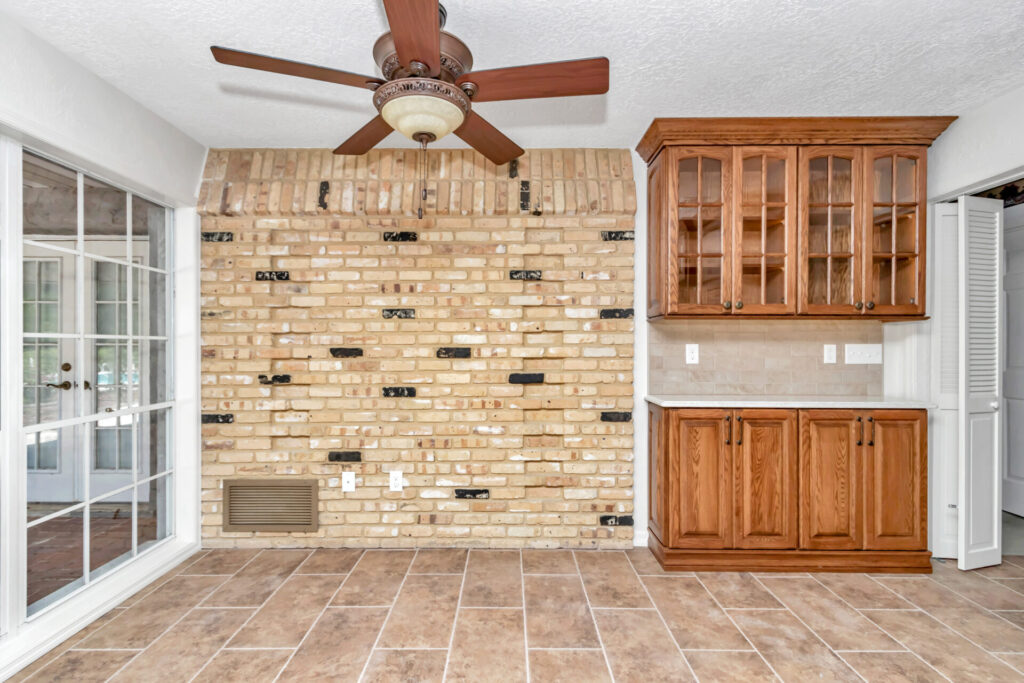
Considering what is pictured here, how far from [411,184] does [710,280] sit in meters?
1.88

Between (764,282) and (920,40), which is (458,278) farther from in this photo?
(920,40)

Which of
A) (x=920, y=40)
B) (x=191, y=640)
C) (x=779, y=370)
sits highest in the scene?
(x=920, y=40)

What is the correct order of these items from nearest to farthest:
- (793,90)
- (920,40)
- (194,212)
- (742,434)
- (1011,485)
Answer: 1. (920,40)
2. (793,90)
3. (742,434)
4. (194,212)
5. (1011,485)

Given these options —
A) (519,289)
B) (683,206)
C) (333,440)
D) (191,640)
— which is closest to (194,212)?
(333,440)

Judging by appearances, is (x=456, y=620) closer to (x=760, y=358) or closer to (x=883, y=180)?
(x=760, y=358)

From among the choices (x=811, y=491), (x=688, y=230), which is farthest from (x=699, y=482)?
(x=688, y=230)

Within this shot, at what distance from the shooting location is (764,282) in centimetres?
289

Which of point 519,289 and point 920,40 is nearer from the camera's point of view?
point 920,40

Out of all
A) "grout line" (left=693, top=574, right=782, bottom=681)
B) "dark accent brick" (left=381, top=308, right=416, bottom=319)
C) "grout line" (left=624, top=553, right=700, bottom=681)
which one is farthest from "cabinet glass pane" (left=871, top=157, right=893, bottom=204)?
"dark accent brick" (left=381, top=308, right=416, bottom=319)

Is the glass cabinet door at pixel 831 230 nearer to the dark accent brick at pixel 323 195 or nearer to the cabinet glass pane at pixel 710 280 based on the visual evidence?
the cabinet glass pane at pixel 710 280

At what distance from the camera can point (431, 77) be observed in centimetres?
157

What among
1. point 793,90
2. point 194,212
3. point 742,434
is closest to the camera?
point 793,90

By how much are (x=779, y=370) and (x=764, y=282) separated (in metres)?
0.69

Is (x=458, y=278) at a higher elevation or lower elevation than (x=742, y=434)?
higher
